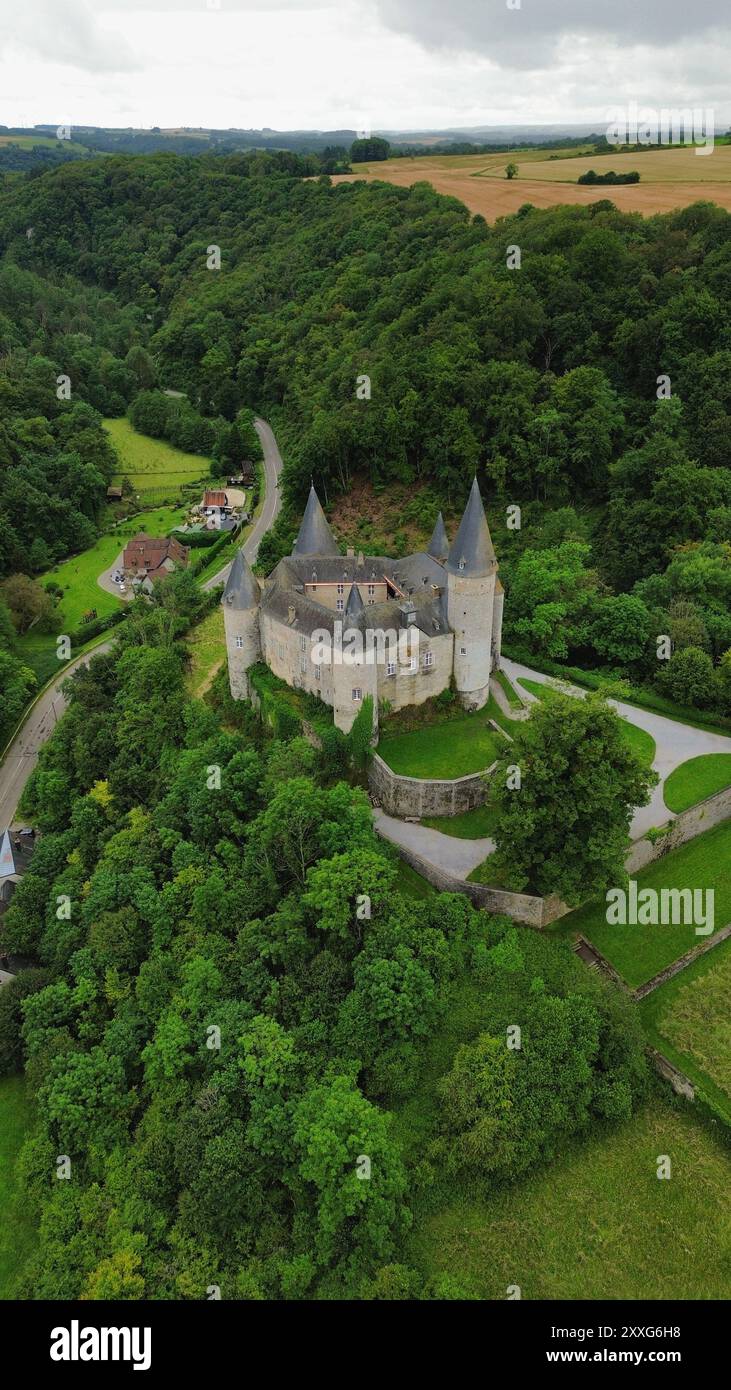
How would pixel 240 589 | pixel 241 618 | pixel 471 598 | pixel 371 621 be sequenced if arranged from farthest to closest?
pixel 241 618 < pixel 240 589 < pixel 471 598 < pixel 371 621

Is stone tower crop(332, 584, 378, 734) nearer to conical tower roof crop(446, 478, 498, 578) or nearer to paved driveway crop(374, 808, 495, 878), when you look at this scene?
paved driveway crop(374, 808, 495, 878)

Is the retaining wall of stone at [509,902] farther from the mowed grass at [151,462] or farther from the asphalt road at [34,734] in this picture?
the mowed grass at [151,462]

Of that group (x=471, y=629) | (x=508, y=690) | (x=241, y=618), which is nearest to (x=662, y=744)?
(x=508, y=690)

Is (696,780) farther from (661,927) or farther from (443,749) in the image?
(443,749)

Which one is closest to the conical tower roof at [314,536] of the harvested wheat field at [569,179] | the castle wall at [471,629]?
the castle wall at [471,629]

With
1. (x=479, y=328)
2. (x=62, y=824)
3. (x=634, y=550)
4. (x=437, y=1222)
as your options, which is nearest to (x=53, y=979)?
(x=62, y=824)

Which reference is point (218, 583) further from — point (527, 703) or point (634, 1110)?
point (634, 1110)

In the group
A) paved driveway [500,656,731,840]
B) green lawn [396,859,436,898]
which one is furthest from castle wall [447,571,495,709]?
green lawn [396,859,436,898]
